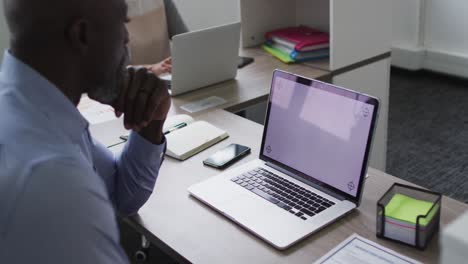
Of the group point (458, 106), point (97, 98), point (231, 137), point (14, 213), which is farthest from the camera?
point (458, 106)

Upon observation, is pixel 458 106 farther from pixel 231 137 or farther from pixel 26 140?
pixel 26 140

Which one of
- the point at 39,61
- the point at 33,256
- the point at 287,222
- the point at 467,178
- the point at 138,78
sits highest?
the point at 39,61

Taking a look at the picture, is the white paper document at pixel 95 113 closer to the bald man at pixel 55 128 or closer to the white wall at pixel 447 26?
the bald man at pixel 55 128

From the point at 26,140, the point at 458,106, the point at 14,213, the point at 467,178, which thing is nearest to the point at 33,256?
the point at 14,213

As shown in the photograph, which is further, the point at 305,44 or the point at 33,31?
the point at 305,44

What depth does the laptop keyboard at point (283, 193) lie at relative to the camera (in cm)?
123

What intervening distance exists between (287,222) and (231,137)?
21.4 inches

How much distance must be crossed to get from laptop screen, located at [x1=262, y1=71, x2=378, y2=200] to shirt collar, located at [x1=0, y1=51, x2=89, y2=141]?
61cm

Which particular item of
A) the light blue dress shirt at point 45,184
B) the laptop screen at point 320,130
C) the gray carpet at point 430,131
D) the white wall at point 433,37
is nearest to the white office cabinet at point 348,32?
the gray carpet at point 430,131

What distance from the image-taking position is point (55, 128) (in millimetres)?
898

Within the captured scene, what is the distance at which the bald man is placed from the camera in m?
0.77

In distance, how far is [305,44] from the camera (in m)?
2.34

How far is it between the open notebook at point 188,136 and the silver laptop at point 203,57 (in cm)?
27

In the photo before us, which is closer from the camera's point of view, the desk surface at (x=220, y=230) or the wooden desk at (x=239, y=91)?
the desk surface at (x=220, y=230)
